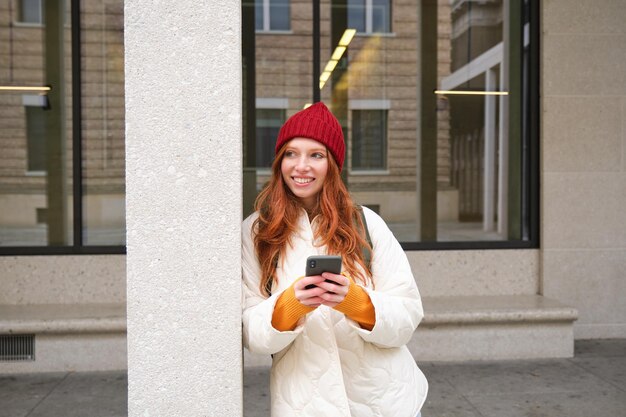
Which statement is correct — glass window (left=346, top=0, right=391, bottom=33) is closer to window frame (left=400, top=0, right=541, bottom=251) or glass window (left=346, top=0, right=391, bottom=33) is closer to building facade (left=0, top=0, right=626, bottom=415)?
building facade (left=0, top=0, right=626, bottom=415)

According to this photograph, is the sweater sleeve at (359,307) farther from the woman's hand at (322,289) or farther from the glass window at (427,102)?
the glass window at (427,102)

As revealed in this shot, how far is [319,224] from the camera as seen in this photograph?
2.07 meters

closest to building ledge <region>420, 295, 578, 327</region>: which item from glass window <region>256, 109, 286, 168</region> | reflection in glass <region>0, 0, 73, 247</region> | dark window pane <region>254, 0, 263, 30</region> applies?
glass window <region>256, 109, 286, 168</region>

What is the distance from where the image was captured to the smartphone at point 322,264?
1.68 metres

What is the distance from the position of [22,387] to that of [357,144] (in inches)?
174

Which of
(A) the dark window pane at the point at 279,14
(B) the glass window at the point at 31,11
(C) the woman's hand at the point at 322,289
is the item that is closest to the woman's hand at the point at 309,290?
(C) the woman's hand at the point at 322,289

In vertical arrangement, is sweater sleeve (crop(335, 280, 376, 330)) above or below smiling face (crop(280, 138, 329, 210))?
below

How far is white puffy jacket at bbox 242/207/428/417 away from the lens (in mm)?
1896

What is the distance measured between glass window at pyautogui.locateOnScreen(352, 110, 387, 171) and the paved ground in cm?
262

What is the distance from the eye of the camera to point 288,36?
704 cm

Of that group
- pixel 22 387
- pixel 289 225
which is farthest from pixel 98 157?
pixel 289 225

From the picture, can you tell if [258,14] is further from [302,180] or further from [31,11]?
[302,180]

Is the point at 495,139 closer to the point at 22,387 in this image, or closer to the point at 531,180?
the point at 531,180

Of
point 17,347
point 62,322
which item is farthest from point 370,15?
point 17,347
